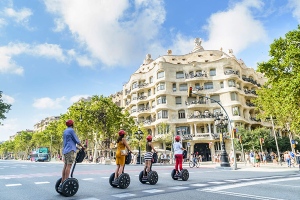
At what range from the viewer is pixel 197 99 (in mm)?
45719

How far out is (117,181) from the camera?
274 inches

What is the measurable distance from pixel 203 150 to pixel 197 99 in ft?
31.0

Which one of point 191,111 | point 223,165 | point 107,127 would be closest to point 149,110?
point 191,111

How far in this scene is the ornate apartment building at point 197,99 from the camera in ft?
141

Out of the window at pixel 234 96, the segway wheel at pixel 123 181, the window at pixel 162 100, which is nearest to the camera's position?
the segway wheel at pixel 123 181

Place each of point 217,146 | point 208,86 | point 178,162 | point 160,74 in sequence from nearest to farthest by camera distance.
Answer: point 178,162
point 217,146
point 208,86
point 160,74

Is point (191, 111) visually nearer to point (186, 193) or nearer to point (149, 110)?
point (149, 110)

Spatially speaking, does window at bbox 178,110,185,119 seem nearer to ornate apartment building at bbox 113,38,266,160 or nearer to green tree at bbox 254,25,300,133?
ornate apartment building at bbox 113,38,266,160

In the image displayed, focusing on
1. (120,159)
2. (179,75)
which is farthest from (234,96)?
(120,159)

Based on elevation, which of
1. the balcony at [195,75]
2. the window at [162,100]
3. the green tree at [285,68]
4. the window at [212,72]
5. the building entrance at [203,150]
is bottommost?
the building entrance at [203,150]

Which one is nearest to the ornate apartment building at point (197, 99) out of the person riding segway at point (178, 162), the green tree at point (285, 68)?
the green tree at point (285, 68)

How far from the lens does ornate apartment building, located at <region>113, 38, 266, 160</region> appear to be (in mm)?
43000

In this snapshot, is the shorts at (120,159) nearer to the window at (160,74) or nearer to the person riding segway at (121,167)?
the person riding segway at (121,167)

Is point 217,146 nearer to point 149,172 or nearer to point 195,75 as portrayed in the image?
point 195,75
